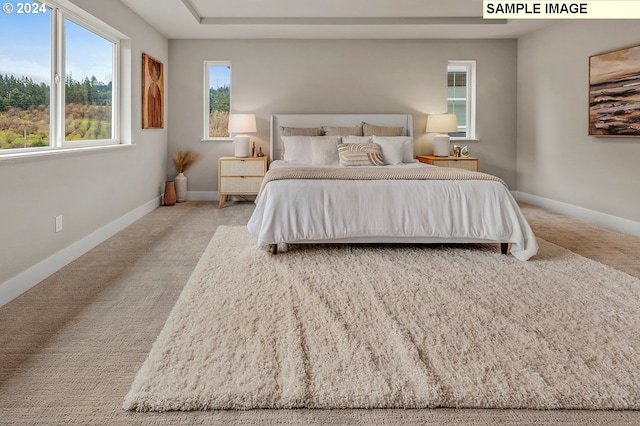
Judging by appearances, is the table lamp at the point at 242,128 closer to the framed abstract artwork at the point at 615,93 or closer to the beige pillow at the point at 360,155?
the beige pillow at the point at 360,155

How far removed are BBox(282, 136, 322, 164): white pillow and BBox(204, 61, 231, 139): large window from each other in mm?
1328

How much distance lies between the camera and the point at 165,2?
198 inches

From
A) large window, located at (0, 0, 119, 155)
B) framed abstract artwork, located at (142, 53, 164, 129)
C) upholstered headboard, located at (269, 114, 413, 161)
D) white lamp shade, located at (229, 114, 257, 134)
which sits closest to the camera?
large window, located at (0, 0, 119, 155)

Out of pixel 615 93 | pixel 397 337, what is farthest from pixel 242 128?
pixel 397 337

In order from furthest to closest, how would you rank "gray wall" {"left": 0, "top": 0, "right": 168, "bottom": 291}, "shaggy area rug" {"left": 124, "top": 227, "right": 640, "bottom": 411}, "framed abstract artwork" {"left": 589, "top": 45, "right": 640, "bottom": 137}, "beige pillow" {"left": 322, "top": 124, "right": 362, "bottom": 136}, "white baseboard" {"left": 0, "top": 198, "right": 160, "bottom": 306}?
"beige pillow" {"left": 322, "top": 124, "right": 362, "bottom": 136} < "framed abstract artwork" {"left": 589, "top": 45, "right": 640, "bottom": 137} < "gray wall" {"left": 0, "top": 0, "right": 168, "bottom": 291} < "white baseboard" {"left": 0, "top": 198, "right": 160, "bottom": 306} < "shaggy area rug" {"left": 124, "top": 227, "right": 640, "bottom": 411}

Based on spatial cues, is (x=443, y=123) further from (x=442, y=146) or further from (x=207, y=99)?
(x=207, y=99)

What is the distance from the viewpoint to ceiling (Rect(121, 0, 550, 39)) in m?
5.38

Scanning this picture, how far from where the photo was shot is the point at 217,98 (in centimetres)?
704

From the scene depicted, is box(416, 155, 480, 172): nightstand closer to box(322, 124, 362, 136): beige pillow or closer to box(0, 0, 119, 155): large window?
box(322, 124, 362, 136): beige pillow

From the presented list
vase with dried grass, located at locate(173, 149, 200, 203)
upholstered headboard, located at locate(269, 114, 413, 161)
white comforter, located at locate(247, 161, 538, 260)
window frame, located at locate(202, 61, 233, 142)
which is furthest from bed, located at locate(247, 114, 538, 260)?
window frame, located at locate(202, 61, 233, 142)

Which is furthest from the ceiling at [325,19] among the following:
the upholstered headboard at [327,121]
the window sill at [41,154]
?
the window sill at [41,154]

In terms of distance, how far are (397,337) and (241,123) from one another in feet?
15.7

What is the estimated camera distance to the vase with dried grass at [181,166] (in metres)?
6.79

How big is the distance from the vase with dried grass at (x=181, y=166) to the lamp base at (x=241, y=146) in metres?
0.74
